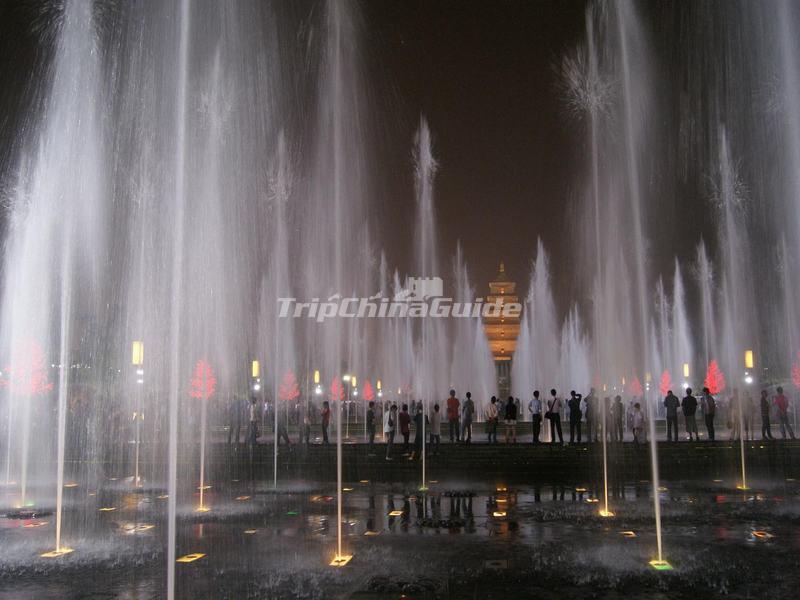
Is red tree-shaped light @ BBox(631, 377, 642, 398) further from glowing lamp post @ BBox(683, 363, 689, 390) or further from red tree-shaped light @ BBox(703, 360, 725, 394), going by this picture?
glowing lamp post @ BBox(683, 363, 689, 390)

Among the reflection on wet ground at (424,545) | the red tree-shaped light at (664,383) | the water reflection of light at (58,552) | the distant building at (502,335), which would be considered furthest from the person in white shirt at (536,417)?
the distant building at (502,335)

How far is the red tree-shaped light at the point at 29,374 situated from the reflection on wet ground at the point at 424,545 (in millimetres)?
16872

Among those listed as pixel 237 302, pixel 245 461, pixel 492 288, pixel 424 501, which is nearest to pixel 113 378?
pixel 237 302

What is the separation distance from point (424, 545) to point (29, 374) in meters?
23.1

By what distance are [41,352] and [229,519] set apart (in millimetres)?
29046

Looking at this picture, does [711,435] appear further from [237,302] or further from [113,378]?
[113,378]

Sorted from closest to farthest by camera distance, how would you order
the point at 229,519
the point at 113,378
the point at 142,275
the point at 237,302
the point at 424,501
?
1. the point at 229,519
2. the point at 424,501
3. the point at 142,275
4. the point at 237,302
5. the point at 113,378

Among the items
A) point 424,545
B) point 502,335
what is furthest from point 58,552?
point 502,335

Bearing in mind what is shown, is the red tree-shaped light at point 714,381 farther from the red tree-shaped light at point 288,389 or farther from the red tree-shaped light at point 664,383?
the red tree-shaped light at point 288,389

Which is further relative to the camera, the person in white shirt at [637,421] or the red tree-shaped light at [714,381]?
the red tree-shaped light at [714,381]

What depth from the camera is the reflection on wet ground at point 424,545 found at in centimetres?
719

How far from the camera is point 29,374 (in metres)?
27.9

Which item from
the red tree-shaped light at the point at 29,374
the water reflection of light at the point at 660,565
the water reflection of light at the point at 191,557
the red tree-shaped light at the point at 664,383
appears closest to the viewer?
the water reflection of light at the point at 660,565

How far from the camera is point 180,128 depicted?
9.53 metres
